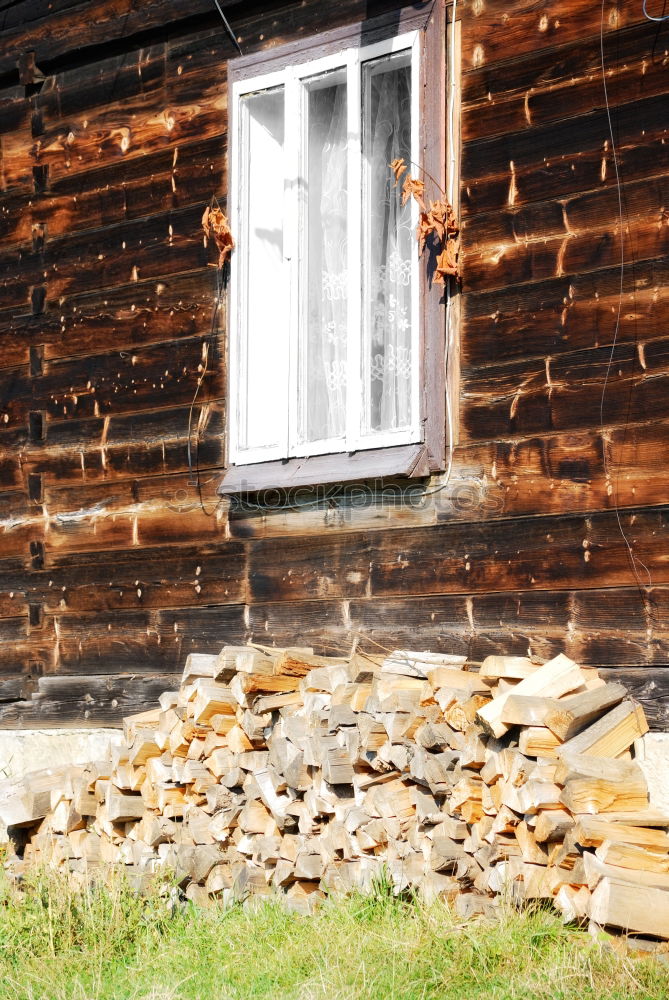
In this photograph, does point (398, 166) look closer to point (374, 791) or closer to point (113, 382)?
point (113, 382)

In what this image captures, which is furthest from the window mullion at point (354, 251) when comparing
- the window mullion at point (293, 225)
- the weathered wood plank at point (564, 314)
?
the weathered wood plank at point (564, 314)

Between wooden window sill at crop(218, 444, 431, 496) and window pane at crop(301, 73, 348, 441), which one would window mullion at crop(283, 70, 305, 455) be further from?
wooden window sill at crop(218, 444, 431, 496)

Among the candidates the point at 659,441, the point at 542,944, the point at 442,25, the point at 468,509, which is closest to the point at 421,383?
the point at 468,509

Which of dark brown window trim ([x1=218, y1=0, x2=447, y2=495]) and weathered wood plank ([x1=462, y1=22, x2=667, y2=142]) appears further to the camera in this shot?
dark brown window trim ([x1=218, y1=0, x2=447, y2=495])

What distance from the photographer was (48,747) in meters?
6.89

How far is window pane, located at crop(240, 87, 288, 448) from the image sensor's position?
6.33 meters

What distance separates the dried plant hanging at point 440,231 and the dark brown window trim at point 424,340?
66mm

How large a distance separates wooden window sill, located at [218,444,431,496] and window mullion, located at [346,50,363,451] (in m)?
0.10

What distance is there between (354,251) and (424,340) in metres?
0.60

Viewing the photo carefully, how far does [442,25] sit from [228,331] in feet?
5.85

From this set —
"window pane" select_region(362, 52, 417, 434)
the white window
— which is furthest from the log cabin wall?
"window pane" select_region(362, 52, 417, 434)

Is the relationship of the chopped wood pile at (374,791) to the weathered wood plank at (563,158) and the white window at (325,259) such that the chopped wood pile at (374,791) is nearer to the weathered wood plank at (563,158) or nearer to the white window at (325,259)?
the white window at (325,259)

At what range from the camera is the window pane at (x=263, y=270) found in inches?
249

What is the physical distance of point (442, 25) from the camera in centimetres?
582
